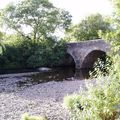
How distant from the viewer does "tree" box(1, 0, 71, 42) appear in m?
44.4

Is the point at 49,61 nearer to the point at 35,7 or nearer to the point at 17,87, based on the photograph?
the point at 35,7

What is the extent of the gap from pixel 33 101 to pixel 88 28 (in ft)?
108

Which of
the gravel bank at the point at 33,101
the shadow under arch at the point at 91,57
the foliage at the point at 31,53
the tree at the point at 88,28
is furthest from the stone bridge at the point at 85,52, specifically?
the gravel bank at the point at 33,101

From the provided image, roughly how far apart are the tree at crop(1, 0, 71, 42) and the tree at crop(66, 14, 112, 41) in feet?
13.4

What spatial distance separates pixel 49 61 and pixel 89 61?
5.09 m

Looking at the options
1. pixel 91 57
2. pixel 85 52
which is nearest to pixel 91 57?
pixel 91 57

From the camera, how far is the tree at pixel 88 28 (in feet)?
166

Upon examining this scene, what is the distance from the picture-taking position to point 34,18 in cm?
4531

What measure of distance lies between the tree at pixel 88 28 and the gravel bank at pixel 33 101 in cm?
2529

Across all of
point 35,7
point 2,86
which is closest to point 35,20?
point 35,7

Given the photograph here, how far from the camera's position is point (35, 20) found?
45469mm

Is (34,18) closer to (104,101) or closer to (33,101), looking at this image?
(33,101)

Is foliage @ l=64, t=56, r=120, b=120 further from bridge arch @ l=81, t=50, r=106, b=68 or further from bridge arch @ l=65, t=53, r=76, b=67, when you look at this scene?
bridge arch @ l=65, t=53, r=76, b=67

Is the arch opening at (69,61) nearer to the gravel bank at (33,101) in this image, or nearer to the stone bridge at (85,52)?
the stone bridge at (85,52)
